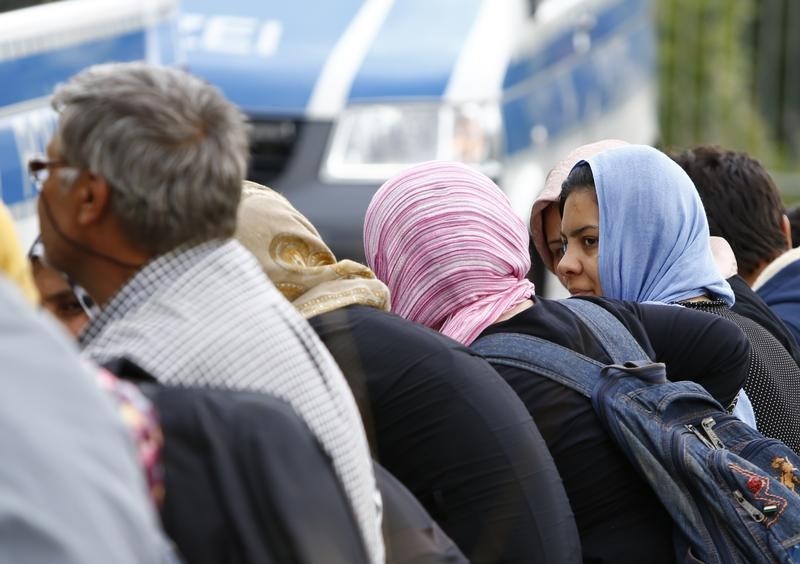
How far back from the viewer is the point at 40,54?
4441 mm

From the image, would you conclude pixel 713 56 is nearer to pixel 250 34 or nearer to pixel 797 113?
pixel 797 113

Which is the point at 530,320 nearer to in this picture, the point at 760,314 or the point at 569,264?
the point at 569,264

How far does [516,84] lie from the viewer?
762 cm

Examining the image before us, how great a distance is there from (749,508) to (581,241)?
34.5 inches

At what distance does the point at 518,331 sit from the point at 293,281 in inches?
20.4

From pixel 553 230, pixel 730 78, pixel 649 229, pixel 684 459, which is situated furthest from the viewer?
pixel 730 78

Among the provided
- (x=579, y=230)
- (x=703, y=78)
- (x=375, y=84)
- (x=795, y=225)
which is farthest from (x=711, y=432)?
(x=703, y=78)

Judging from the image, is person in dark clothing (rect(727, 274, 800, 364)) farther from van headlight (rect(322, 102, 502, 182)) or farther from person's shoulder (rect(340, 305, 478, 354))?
van headlight (rect(322, 102, 502, 182))

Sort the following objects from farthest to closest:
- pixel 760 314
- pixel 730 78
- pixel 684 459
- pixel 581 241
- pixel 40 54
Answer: pixel 730 78 < pixel 40 54 < pixel 760 314 < pixel 581 241 < pixel 684 459

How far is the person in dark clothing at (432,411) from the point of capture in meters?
2.50

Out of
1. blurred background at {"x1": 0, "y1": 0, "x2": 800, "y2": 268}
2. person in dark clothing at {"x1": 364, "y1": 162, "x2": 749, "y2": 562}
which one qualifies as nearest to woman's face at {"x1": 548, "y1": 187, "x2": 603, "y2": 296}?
person in dark clothing at {"x1": 364, "y1": 162, "x2": 749, "y2": 562}

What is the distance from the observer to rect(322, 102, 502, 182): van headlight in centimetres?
709

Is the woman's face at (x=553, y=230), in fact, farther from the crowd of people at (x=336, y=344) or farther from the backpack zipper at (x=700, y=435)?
the backpack zipper at (x=700, y=435)

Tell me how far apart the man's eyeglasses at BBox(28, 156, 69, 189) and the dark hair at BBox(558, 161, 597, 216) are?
1.55 metres
